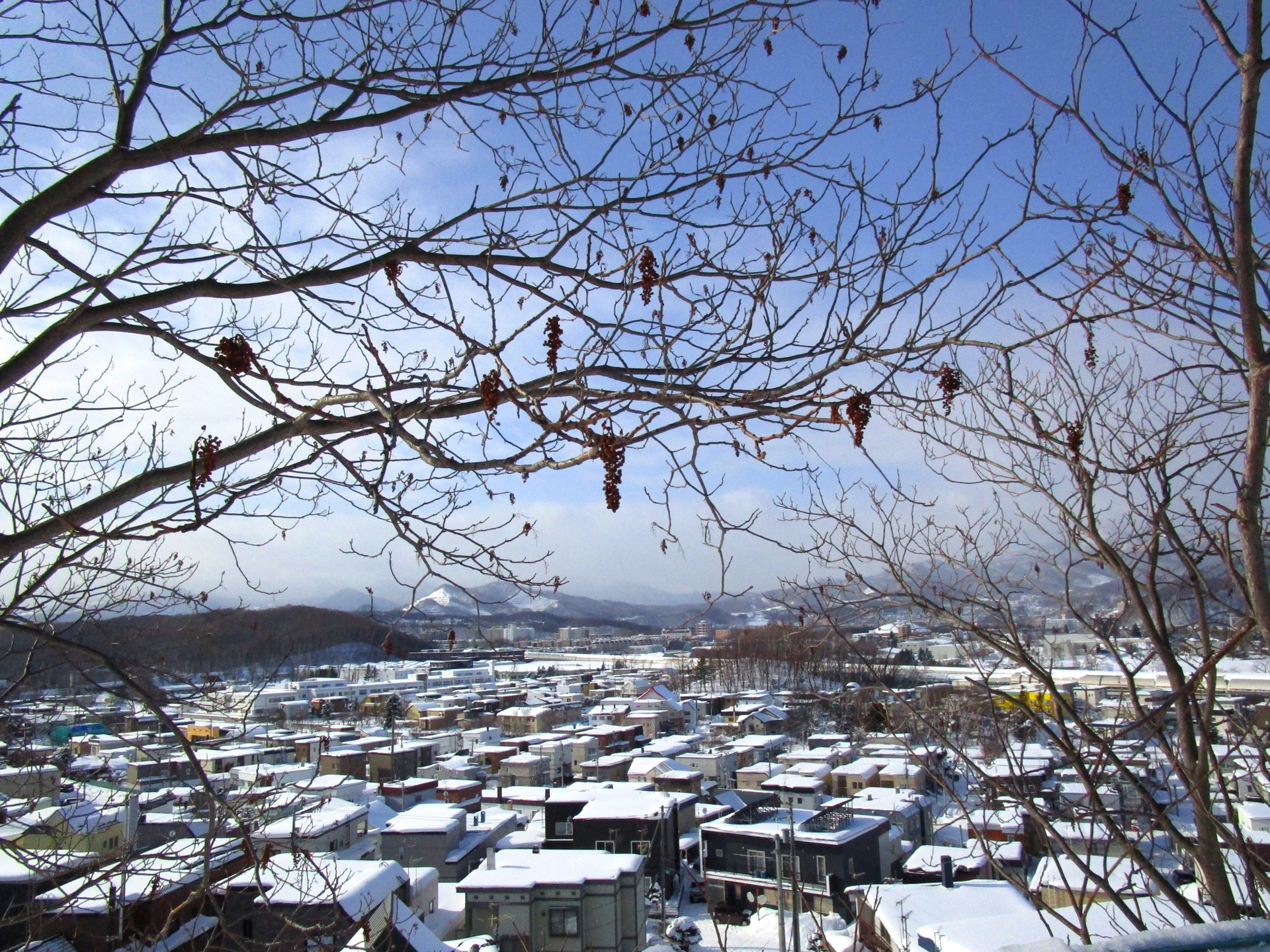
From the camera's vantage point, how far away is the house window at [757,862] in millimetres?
12812

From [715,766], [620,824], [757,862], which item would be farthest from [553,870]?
[715,766]

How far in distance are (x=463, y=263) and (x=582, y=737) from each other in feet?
76.0

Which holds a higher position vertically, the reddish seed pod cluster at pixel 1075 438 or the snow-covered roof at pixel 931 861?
the reddish seed pod cluster at pixel 1075 438

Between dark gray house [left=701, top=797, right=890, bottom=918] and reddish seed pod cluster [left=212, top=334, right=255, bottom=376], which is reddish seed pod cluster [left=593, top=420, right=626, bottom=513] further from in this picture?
dark gray house [left=701, top=797, right=890, bottom=918]

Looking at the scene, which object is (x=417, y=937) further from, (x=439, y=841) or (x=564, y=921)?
(x=439, y=841)

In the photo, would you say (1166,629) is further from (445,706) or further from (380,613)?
(445,706)

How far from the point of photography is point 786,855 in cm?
1195

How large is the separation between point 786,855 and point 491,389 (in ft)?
39.5

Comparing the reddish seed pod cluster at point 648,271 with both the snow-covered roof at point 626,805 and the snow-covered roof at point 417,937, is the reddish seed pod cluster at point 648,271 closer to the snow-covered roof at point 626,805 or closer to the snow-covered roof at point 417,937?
the snow-covered roof at point 417,937

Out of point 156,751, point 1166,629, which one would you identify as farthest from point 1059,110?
point 156,751

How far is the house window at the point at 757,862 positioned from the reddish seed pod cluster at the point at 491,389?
12.9m

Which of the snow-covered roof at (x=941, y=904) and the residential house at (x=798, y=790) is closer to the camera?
the snow-covered roof at (x=941, y=904)

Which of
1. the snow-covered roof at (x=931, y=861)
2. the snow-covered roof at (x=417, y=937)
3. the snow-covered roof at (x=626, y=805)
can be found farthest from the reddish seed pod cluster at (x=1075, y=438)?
the snow-covered roof at (x=626, y=805)

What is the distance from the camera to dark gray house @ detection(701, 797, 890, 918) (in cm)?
1224
